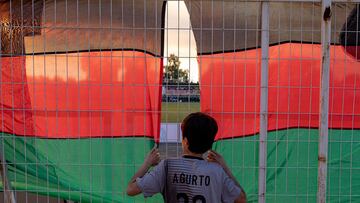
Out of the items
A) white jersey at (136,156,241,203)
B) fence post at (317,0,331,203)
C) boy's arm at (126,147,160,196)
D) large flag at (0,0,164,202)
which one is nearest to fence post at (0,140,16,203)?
large flag at (0,0,164,202)

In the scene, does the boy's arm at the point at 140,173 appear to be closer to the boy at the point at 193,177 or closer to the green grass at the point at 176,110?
the boy at the point at 193,177

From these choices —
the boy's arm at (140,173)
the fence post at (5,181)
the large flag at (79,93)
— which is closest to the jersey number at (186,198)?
the boy's arm at (140,173)

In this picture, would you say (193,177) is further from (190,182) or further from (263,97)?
(263,97)

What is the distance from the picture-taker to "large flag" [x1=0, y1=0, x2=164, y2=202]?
3.57 m

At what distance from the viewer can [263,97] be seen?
3373 mm

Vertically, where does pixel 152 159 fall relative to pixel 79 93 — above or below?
below

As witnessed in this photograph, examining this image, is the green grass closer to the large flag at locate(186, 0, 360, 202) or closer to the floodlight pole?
the large flag at locate(186, 0, 360, 202)

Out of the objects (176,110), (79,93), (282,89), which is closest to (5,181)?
(79,93)

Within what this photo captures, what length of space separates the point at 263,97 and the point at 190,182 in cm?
153

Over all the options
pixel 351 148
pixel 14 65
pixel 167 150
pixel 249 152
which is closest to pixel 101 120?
pixel 167 150

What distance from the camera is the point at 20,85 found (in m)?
3.62

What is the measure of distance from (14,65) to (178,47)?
4.88 ft

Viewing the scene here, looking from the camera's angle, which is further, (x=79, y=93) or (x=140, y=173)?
(x=79, y=93)

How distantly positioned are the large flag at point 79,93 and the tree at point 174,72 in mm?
82
